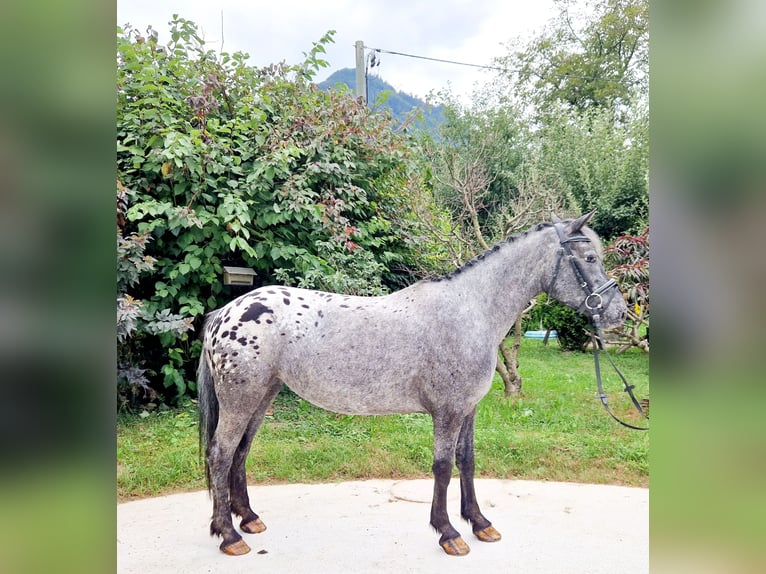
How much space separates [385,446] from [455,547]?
1894 mm

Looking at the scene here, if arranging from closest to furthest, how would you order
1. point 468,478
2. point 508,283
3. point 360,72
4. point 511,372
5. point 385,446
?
point 508,283 < point 468,478 < point 385,446 < point 511,372 < point 360,72

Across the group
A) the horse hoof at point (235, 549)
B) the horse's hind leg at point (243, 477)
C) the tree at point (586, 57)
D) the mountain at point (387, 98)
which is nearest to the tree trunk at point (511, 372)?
the mountain at point (387, 98)

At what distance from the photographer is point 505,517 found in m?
3.40

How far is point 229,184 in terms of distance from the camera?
4.79 m

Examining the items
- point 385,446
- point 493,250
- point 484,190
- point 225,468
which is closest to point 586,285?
point 493,250

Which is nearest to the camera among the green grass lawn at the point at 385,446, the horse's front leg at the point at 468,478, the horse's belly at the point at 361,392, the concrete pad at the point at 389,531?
the concrete pad at the point at 389,531

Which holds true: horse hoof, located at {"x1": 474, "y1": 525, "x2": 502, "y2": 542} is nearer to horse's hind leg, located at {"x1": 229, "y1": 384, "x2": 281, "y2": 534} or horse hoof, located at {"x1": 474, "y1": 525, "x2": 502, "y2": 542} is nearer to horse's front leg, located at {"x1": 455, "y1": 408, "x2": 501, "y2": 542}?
horse's front leg, located at {"x1": 455, "y1": 408, "x2": 501, "y2": 542}

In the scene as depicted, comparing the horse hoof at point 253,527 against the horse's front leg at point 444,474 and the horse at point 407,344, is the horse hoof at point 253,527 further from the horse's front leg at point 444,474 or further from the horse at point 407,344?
the horse's front leg at point 444,474

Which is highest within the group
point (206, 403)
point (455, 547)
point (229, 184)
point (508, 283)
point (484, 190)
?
point (484, 190)

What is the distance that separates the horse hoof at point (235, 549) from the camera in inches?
112

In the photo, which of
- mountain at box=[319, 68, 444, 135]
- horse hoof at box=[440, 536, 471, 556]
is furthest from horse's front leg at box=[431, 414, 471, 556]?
mountain at box=[319, 68, 444, 135]

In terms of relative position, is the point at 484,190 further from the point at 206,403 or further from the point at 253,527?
the point at 253,527

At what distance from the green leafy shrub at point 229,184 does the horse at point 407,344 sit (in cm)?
176
